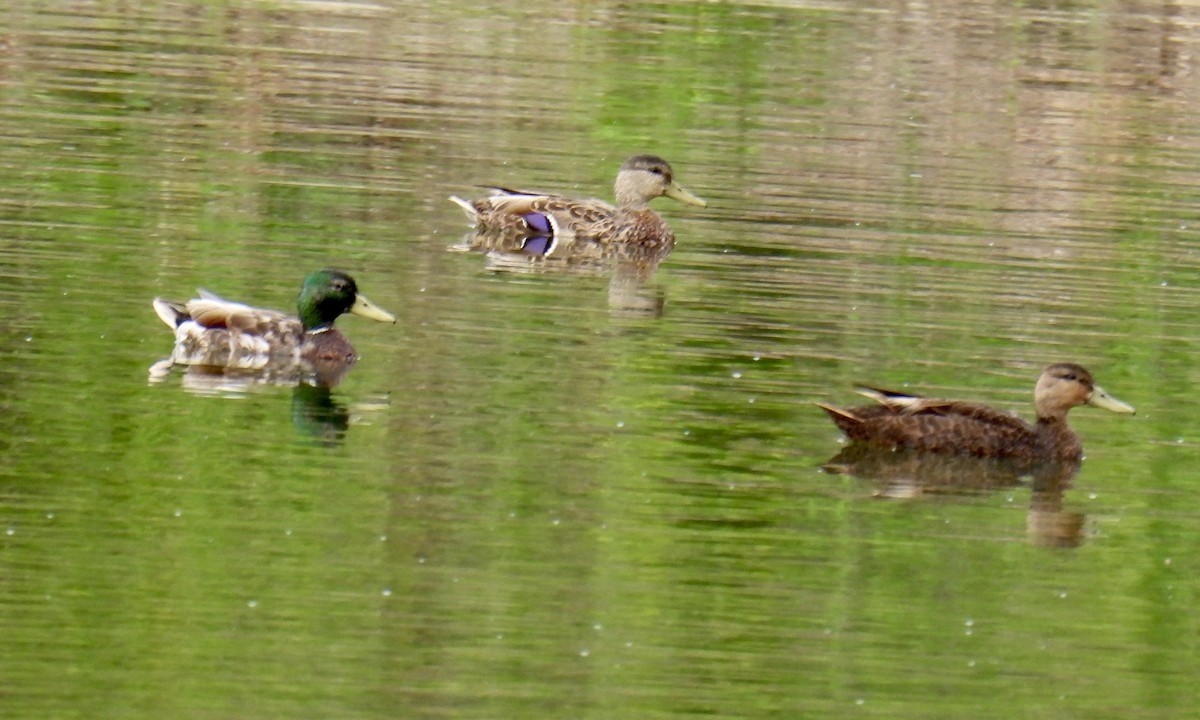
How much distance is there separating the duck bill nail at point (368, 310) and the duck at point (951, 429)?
3.14m

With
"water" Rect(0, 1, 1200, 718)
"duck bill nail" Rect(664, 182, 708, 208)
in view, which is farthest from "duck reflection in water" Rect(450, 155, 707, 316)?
"duck bill nail" Rect(664, 182, 708, 208)

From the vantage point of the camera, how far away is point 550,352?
573 inches

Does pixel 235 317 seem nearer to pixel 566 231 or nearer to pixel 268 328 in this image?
pixel 268 328

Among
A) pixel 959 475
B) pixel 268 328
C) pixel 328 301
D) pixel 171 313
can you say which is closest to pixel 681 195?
pixel 328 301

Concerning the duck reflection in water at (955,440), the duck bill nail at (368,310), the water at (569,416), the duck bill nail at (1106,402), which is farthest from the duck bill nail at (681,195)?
the duck reflection in water at (955,440)

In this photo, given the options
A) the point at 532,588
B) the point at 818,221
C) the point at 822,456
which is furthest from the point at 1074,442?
the point at 818,221

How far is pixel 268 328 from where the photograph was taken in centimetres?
1440

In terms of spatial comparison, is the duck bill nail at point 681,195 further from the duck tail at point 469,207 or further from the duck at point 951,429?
the duck at point 951,429

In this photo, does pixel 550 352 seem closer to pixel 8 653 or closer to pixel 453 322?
pixel 453 322

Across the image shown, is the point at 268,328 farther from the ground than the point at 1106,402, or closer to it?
farther from the ground

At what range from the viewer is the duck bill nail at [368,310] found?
1477cm

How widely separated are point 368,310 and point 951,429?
384 cm

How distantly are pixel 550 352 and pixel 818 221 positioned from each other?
627cm

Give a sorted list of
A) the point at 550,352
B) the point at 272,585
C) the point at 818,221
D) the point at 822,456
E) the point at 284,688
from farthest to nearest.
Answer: the point at 818,221
the point at 550,352
the point at 822,456
the point at 272,585
the point at 284,688
